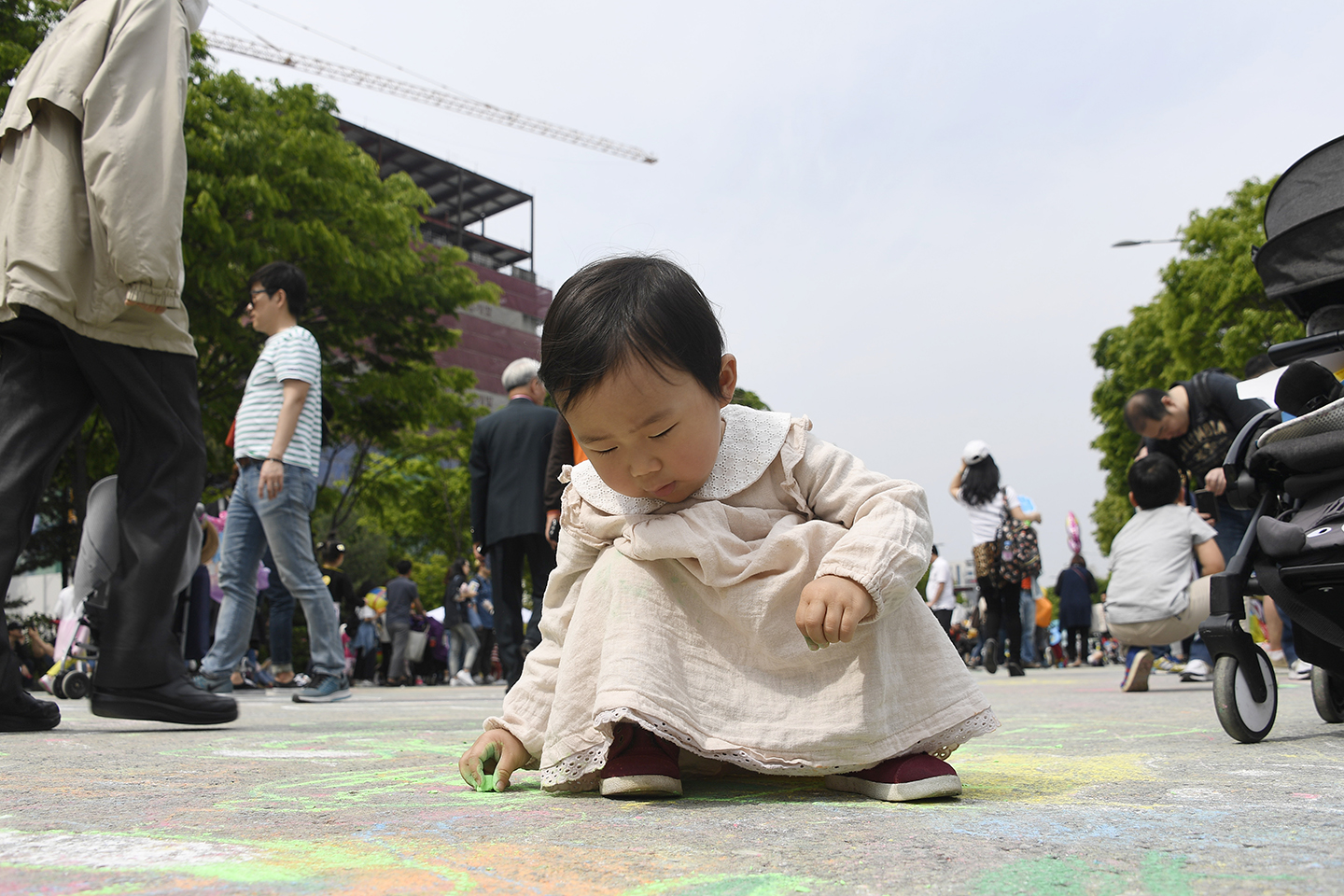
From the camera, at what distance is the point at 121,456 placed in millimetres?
3428

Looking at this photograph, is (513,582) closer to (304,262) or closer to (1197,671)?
(1197,671)

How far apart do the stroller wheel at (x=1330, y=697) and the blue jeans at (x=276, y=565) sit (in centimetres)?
424

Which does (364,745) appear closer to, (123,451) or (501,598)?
(123,451)

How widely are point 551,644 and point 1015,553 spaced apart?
7.54 m

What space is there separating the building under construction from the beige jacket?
2418 inches

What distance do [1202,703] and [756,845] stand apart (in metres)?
3.93

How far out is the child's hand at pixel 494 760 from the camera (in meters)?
1.99

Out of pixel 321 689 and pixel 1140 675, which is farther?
pixel 1140 675

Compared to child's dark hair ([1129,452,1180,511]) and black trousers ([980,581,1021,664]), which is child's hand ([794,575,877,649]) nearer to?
child's dark hair ([1129,452,1180,511])

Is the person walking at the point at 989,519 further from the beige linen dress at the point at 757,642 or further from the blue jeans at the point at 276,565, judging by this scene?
the beige linen dress at the point at 757,642

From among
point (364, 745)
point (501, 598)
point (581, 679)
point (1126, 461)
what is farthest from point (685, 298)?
point (1126, 461)

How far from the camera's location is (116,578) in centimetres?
337

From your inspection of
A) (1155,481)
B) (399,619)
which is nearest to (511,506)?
(1155,481)

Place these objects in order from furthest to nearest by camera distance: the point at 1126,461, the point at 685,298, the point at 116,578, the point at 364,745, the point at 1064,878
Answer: the point at 1126,461 → the point at 116,578 → the point at 364,745 → the point at 685,298 → the point at 1064,878
